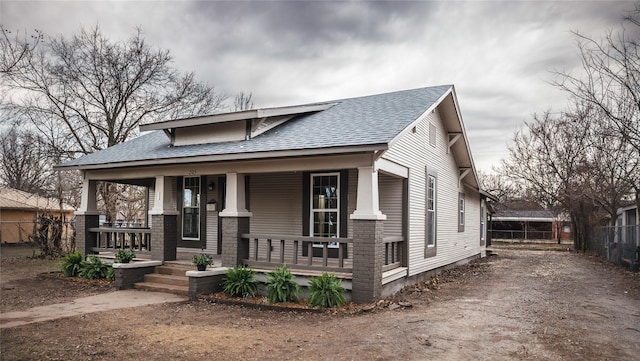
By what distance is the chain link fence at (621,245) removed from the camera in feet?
53.0

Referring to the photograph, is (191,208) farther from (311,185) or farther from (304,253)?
(311,185)

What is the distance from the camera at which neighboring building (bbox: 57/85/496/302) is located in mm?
9258

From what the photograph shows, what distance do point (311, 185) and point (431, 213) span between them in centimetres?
385

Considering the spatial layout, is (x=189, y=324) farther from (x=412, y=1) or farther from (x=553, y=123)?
(x=553, y=123)

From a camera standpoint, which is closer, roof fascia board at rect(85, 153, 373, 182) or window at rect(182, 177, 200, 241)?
roof fascia board at rect(85, 153, 373, 182)

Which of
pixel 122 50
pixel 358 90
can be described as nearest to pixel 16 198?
pixel 122 50

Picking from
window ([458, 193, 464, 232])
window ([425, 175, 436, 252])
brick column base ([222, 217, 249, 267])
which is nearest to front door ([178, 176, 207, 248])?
brick column base ([222, 217, 249, 267])

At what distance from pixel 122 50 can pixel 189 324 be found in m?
20.3

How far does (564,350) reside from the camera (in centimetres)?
623

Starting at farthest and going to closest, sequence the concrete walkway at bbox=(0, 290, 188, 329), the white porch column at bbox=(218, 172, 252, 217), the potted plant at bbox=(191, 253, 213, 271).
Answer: the white porch column at bbox=(218, 172, 252, 217) < the potted plant at bbox=(191, 253, 213, 271) < the concrete walkway at bbox=(0, 290, 188, 329)

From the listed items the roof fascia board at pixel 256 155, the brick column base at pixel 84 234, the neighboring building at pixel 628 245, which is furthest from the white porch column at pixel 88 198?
the neighboring building at pixel 628 245

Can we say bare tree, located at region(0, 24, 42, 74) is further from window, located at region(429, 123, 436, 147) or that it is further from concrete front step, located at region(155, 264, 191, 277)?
window, located at region(429, 123, 436, 147)

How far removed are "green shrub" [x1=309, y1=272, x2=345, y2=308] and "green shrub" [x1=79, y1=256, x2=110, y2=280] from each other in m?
6.42

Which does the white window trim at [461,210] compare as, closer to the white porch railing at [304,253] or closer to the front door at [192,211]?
the white porch railing at [304,253]
